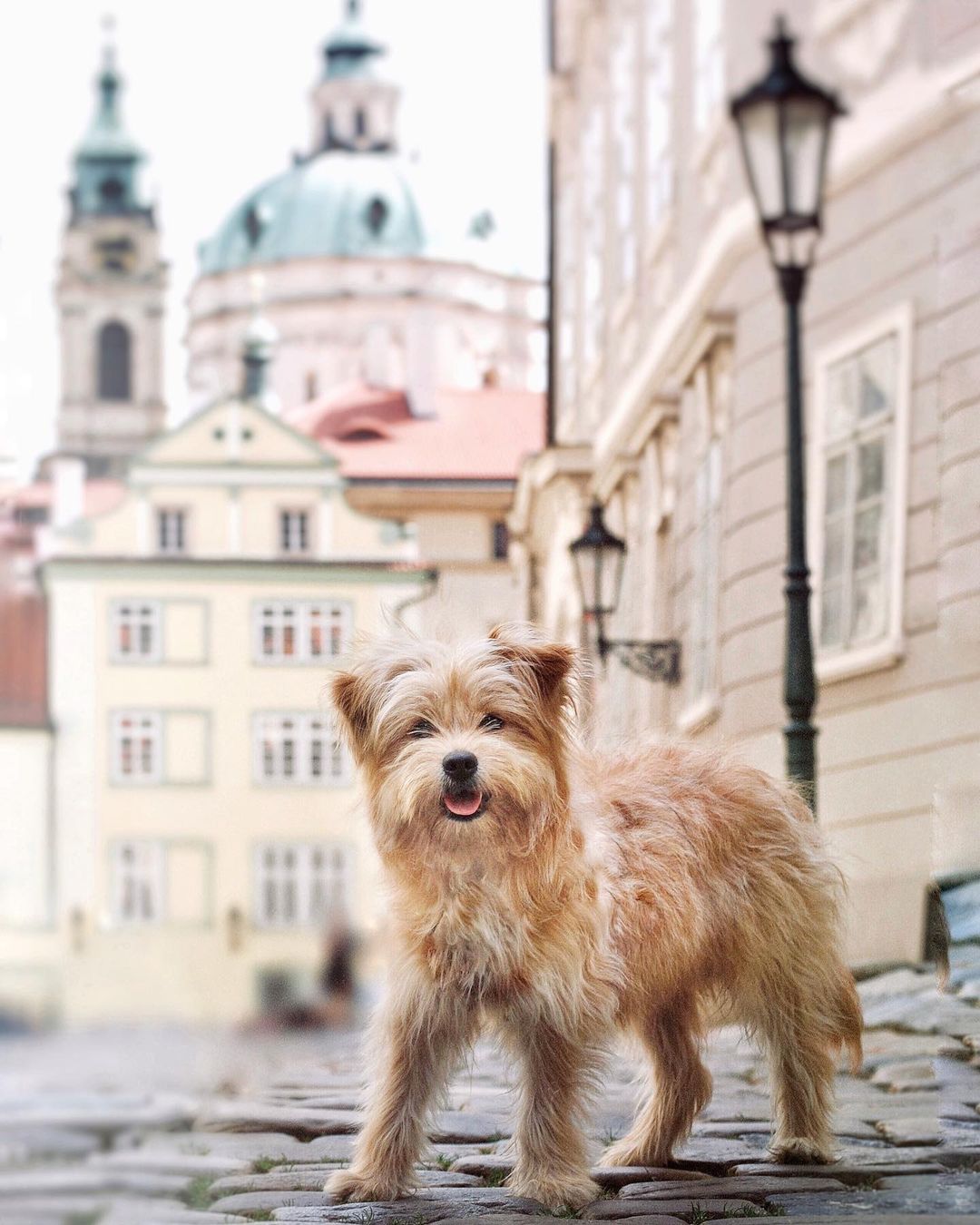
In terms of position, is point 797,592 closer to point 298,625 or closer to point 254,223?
point 298,625

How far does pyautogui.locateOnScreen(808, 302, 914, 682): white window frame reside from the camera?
10.7ft

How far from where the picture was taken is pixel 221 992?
322cm

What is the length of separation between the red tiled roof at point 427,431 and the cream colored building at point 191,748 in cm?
13

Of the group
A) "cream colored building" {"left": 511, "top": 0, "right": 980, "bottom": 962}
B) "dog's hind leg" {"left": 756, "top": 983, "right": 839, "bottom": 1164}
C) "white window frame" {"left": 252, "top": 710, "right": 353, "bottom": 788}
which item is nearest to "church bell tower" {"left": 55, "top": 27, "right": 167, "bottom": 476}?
"white window frame" {"left": 252, "top": 710, "right": 353, "bottom": 788}

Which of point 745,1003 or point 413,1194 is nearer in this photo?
point 413,1194

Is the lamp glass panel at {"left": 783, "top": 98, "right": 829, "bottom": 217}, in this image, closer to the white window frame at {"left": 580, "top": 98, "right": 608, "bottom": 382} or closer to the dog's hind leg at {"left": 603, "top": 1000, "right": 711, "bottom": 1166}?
the white window frame at {"left": 580, "top": 98, "right": 608, "bottom": 382}

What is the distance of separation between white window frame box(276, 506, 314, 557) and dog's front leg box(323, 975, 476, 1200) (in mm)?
842

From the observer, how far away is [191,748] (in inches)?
127

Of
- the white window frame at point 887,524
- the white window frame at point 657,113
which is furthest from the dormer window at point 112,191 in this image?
the white window frame at point 887,524

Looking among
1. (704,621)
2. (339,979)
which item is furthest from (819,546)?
(339,979)

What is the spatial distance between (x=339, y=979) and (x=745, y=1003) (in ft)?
2.27

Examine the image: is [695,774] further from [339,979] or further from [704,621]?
[339,979]

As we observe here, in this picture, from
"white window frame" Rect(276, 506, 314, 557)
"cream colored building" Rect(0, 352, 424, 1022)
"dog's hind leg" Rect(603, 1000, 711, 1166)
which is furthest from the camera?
"white window frame" Rect(276, 506, 314, 557)

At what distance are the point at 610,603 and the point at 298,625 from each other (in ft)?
1.95
